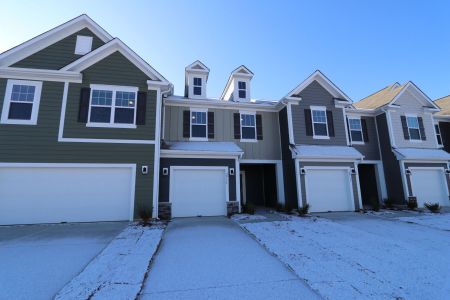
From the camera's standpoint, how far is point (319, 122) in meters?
12.2

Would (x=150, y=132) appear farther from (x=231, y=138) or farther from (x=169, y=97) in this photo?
(x=231, y=138)

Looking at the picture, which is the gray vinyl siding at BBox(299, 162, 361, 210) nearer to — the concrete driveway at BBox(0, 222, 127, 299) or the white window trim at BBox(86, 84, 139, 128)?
the concrete driveway at BBox(0, 222, 127, 299)

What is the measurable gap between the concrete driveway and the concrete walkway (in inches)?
61.8

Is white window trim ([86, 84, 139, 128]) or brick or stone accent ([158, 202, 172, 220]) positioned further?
brick or stone accent ([158, 202, 172, 220])

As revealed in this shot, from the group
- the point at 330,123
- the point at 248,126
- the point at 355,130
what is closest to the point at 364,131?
the point at 355,130

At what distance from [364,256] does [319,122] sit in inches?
340

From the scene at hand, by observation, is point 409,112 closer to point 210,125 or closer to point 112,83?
point 210,125

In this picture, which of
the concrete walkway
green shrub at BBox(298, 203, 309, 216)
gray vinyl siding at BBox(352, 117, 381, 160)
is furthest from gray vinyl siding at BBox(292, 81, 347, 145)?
the concrete walkway

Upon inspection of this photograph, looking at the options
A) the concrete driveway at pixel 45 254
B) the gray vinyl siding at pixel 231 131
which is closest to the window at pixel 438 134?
the gray vinyl siding at pixel 231 131

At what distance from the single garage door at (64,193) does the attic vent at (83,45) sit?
5226 mm

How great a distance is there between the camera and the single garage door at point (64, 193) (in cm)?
802

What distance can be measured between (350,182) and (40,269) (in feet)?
40.0

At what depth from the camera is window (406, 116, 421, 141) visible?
13453mm

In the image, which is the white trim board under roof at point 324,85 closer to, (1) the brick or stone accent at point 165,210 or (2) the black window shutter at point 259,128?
(2) the black window shutter at point 259,128
